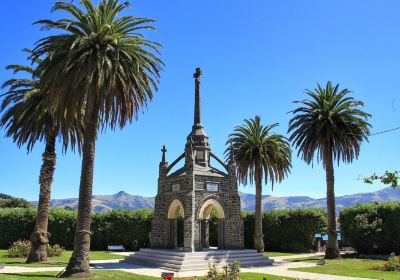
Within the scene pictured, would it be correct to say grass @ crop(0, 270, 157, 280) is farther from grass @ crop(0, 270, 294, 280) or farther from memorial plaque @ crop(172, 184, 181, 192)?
memorial plaque @ crop(172, 184, 181, 192)

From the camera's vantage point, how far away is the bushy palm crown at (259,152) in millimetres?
36562

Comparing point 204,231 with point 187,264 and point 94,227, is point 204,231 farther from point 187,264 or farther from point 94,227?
point 94,227

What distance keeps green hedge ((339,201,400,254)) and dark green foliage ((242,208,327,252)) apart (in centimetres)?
633

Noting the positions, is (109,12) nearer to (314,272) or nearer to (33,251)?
(33,251)

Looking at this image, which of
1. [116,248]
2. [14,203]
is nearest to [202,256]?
[116,248]

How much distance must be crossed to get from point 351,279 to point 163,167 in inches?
632

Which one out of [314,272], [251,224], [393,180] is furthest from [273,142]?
[393,180]

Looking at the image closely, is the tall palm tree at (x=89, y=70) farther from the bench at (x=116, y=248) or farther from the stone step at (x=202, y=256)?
the bench at (x=116, y=248)

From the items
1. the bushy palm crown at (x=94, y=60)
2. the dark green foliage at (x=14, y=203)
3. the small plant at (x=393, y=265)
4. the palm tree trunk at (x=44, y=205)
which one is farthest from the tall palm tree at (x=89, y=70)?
the dark green foliage at (x=14, y=203)

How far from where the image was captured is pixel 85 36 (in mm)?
20516

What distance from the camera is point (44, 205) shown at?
26.3 meters

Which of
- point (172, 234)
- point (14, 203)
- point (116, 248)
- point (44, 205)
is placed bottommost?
point (116, 248)

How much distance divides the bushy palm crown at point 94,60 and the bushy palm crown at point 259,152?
55.0 feet

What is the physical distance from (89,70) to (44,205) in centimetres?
1116
